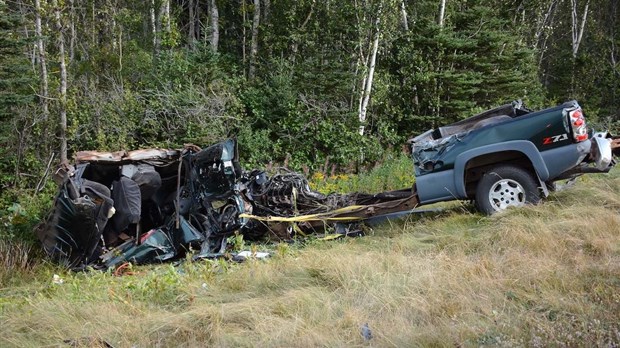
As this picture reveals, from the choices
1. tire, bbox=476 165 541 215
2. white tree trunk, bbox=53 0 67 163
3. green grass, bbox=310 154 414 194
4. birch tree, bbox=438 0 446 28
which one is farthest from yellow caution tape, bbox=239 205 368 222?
birch tree, bbox=438 0 446 28

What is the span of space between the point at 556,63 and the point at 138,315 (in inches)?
1161

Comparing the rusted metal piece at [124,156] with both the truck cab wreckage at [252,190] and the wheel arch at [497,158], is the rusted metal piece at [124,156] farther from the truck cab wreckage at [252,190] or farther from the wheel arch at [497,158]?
the wheel arch at [497,158]

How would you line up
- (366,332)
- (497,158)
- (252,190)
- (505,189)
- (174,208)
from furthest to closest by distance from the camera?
(252,190)
(174,208)
(497,158)
(505,189)
(366,332)

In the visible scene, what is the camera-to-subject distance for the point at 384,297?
4.16 metres

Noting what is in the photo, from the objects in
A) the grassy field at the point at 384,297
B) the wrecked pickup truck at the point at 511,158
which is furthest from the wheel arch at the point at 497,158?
the grassy field at the point at 384,297

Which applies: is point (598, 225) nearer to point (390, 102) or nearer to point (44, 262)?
point (44, 262)

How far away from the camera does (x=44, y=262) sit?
720 cm

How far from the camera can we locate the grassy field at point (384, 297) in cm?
347

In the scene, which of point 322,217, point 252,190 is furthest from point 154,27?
point 322,217

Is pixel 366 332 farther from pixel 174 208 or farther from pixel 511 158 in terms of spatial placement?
pixel 174 208

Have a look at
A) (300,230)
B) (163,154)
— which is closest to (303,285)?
(300,230)

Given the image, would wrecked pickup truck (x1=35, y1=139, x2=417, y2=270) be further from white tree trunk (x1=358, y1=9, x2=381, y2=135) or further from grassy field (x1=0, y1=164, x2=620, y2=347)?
white tree trunk (x1=358, y1=9, x2=381, y2=135)

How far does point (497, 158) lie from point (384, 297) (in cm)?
349

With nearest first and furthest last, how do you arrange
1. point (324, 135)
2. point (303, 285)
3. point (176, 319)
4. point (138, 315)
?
point (176, 319) → point (138, 315) → point (303, 285) → point (324, 135)
